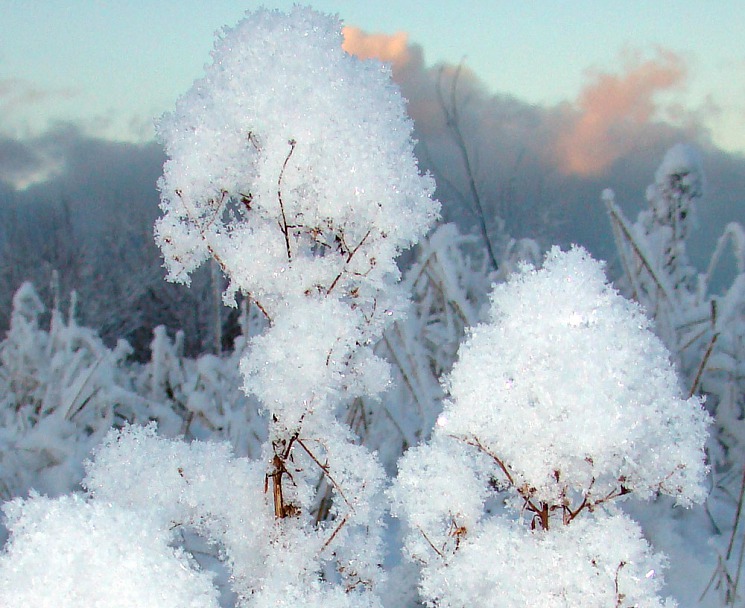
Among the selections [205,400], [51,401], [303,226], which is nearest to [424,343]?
[205,400]

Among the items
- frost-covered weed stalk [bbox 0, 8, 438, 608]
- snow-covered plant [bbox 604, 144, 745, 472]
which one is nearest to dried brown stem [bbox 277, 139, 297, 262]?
frost-covered weed stalk [bbox 0, 8, 438, 608]

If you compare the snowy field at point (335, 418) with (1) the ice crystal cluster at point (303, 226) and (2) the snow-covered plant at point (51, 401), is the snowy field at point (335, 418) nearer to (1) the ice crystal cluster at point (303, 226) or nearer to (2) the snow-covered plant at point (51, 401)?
(1) the ice crystal cluster at point (303, 226)

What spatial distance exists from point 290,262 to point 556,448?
419 millimetres

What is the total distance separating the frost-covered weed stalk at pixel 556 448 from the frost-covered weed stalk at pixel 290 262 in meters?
0.13

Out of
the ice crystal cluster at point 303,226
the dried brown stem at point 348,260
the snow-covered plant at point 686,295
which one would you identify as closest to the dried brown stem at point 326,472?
the ice crystal cluster at point 303,226

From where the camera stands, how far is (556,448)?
2.67ft

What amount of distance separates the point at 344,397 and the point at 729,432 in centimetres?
204

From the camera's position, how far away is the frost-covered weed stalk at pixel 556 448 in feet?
2.58

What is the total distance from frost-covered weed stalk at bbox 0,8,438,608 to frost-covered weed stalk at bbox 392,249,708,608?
0.13 m

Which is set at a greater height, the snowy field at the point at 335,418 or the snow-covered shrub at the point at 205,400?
the snowy field at the point at 335,418

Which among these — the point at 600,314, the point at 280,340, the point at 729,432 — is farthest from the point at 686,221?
the point at 280,340

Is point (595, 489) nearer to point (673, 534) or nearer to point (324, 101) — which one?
point (324, 101)

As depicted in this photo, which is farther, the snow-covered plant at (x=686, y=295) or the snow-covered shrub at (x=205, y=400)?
the snow-covered shrub at (x=205, y=400)

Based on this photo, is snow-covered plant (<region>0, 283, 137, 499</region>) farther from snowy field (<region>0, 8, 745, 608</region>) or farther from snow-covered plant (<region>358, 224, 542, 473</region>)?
snowy field (<region>0, 8, 745, 608</region>)
